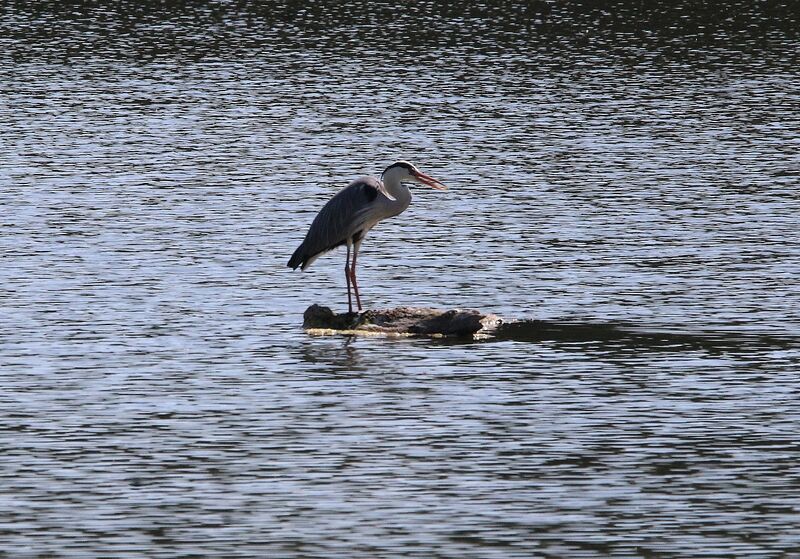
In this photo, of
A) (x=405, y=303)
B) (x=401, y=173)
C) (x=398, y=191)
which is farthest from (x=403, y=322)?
(x=401, y=173)

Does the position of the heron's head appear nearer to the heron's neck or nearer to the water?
the heron's neck

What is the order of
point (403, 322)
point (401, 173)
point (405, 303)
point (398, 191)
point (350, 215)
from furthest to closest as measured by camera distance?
point (405, 303)
point (401, 173)
point (398, 191)
point (350, 215)
point (403, 322)

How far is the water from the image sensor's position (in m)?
18.1

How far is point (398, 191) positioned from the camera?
94.6 ft

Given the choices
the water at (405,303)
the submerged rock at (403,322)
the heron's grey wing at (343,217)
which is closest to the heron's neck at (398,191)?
the heron's grey wing at (343,217)

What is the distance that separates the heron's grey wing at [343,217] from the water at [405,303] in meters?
1.34

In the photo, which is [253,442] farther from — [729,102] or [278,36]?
[278,36]

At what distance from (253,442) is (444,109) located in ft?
123

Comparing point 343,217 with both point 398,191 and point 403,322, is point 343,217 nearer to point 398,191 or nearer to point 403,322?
point 398,191

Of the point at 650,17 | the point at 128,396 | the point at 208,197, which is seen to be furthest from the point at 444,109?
the point at 128,396

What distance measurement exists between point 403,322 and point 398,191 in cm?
278

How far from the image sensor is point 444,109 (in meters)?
57.2

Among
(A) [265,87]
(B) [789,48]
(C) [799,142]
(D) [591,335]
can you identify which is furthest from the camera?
(B) [789,48]

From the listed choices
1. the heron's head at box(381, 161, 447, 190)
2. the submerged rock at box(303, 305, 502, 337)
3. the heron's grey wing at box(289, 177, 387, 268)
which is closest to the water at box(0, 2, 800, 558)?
the submerged rock at box(303, 305, 502, 337)
